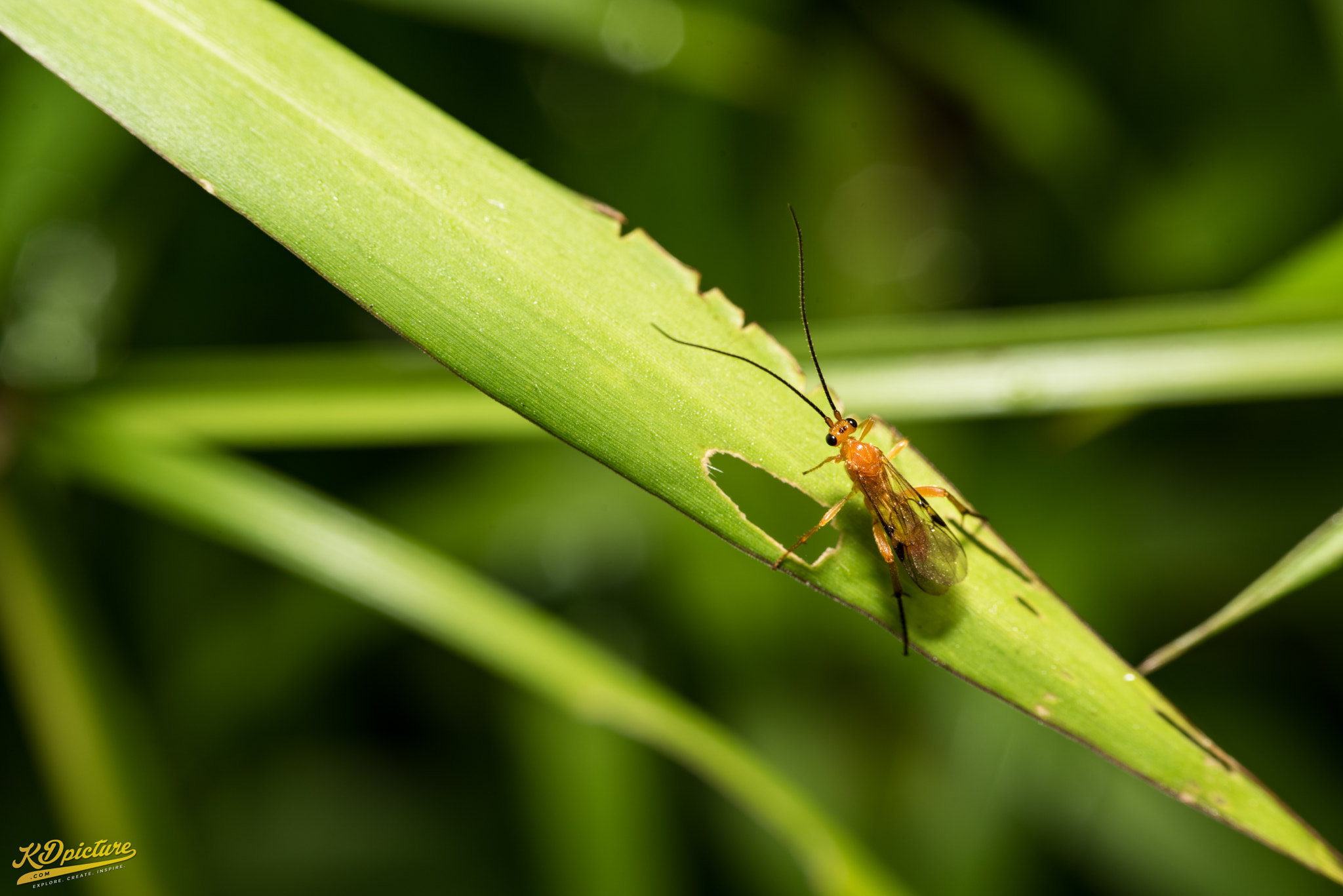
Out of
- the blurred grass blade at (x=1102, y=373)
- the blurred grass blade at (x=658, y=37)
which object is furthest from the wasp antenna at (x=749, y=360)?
the blurred grass blade at (x=658, y=37)

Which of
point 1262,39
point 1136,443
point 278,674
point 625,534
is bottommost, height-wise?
point 278,674

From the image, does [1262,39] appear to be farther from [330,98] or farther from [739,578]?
[330,98]

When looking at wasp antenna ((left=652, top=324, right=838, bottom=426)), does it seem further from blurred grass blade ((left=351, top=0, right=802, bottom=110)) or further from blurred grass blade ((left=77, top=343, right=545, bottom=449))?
blurred grass blade ((left=351, top=0, right=802, bottom=110))

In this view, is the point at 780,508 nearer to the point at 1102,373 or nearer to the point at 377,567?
the point at 1102,373

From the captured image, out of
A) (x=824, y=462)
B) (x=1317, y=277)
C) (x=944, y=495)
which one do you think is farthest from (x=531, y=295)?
(x=1317, y=277)

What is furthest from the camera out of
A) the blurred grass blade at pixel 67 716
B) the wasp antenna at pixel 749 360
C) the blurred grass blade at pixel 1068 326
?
the blurred grass blade at pixel 67 716

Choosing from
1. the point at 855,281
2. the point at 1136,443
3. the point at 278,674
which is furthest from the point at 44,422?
Result: the point at 1136,443

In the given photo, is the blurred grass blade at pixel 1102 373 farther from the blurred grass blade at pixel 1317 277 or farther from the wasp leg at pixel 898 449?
the wasp leg at pixel 898 449
